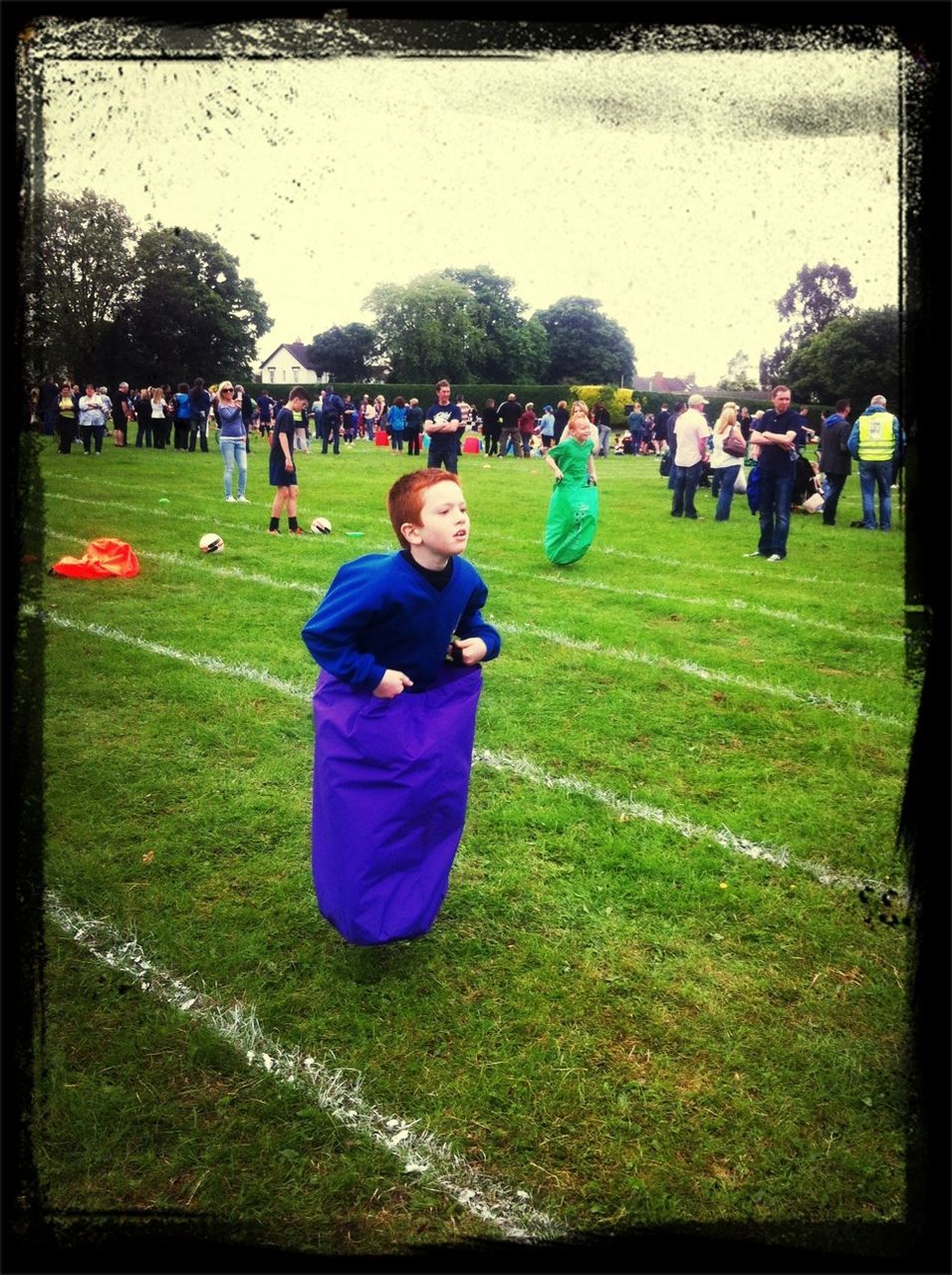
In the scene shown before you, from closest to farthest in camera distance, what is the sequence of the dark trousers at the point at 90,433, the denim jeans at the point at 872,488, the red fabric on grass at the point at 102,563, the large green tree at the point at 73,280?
the large green tree at the point at 73,280 → the red fabric on grass at the point at 102,563 → the denim jeans at the point at 872,488 → the dark trousers at the point at 90,433

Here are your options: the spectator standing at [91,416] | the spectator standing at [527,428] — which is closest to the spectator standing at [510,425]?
the spectator standing at [527,428]

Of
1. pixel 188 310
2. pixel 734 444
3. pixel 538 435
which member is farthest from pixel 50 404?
pixel 734 444

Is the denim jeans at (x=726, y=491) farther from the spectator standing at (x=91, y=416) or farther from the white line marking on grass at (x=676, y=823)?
the spectator standing at (x=91, y=416)

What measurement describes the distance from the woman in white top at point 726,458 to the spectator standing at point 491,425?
11.7m

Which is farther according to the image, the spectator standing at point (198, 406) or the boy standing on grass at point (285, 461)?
the spectator standing at point (198, 406)

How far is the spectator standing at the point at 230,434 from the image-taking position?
1320 cm

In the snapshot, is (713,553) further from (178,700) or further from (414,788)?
(414,788)

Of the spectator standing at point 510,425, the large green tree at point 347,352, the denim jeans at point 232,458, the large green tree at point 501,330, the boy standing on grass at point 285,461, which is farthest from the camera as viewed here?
the spectator standing at point 510,425

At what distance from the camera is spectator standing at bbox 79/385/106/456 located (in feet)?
66.8

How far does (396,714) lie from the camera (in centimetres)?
300

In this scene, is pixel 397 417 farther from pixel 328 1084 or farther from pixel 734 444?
pixel 328 1084

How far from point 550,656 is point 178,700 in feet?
9.65

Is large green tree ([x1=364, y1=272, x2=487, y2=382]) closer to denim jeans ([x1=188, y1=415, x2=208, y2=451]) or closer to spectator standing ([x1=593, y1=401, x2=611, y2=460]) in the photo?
denim jeans ([x1=188, y1=415, x2=208, y2=451])

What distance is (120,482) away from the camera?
16.5 meters
